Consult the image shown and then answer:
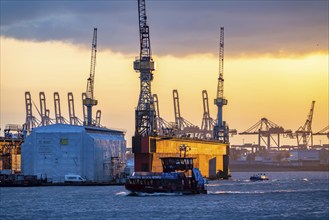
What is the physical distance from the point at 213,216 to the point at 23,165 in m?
85.5

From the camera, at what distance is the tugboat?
130 metres

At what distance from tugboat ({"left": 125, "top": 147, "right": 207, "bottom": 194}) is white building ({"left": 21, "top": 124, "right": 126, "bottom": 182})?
4405 centimetres

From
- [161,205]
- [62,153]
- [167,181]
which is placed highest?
[62,153]

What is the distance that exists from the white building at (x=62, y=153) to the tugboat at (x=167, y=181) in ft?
145

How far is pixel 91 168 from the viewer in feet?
582

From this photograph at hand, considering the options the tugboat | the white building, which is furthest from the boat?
the white building

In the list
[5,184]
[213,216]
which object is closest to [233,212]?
[213,216]

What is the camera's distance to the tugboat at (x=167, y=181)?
12950 centimetres

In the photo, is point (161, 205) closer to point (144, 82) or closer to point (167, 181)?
point (167, 181)

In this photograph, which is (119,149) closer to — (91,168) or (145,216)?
(91,168)

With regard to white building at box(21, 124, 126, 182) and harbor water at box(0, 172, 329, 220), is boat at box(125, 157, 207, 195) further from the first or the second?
white building at box(21, 124, 126, 182)

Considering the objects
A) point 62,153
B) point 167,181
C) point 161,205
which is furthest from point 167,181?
point 62,153

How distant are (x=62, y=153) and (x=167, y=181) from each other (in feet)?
164

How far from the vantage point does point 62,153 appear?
17650 centimetres
